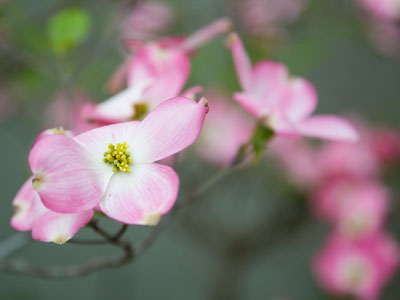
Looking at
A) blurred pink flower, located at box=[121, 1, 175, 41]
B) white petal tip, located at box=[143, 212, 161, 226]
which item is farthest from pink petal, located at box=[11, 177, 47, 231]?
blurred pink flower, located at box=[121, 1, 175, 41]

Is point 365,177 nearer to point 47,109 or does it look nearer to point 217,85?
point 217,85

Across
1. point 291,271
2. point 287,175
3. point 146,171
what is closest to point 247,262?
point 287,175

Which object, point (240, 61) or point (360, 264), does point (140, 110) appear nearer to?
point (240, 61)

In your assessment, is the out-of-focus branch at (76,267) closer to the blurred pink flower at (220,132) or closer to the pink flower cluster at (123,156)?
the pink flower cluster at (123,156)

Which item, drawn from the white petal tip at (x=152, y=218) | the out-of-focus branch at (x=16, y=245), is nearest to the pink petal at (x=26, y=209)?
the white petal tip at (x=152, y=218)

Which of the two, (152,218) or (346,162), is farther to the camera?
(346,162)

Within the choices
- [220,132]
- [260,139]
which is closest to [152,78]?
[260,139]

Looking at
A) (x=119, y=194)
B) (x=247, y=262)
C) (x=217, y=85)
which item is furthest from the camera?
(x=247, y=262)
